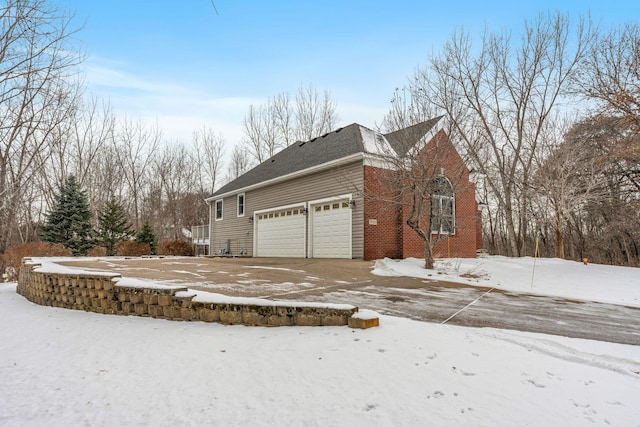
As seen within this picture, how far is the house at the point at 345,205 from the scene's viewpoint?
10492 millimetres

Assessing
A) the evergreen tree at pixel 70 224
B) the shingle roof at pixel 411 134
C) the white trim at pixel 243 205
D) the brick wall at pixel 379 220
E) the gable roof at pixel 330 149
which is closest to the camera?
the shingle roof at pixel 411 134

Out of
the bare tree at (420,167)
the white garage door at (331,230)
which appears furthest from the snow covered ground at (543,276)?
the white garage door at (331,230)

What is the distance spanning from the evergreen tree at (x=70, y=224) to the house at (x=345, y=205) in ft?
23.2

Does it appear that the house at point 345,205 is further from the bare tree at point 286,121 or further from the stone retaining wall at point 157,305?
the bare tree at point 286,121

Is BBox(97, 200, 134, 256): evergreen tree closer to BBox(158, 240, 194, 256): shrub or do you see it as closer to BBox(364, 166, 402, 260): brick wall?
BBox(158, 240, 194, 256): shrub

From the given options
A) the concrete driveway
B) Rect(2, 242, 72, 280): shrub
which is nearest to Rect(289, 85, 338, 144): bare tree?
Rect(2, 242, 72, 280): shrub

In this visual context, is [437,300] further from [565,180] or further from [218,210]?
[218,210]

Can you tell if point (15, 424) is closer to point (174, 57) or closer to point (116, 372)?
point (116, 372)

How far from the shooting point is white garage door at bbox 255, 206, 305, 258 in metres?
→ 13.9

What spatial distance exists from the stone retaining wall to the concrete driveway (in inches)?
42.5

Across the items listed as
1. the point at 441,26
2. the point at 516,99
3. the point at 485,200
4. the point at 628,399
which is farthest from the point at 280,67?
the point at 485,200

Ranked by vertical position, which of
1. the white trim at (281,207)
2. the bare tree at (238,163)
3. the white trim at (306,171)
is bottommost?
the white trim at (281,207)

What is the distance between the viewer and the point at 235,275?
7793 millimetres

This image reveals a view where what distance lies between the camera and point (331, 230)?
12.6 metres
